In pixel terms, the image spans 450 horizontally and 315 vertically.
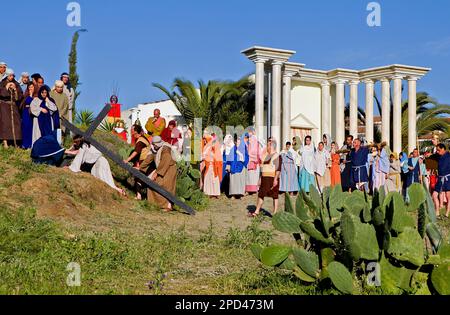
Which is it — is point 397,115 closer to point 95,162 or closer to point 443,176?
point 443,176

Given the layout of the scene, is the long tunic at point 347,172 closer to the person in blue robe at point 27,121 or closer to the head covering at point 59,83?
the head covering at point 59,83

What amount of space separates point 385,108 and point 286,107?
5473 mm

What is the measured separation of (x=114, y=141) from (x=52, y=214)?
284 inches

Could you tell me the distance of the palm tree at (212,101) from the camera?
24266 millimetres

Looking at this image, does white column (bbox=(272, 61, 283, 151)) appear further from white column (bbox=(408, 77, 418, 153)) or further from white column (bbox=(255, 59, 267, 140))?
white column (bbox=(408, 77, 418, 153))

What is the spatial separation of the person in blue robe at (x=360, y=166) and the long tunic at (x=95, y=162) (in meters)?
6.46

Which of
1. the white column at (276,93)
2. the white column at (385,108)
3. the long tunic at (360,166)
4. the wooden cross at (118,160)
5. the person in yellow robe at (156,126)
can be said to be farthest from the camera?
the white column at (385,108)

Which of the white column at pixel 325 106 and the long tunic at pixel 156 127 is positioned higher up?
the white column at pixel 325 106

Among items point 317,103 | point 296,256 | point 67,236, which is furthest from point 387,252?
point 317,103

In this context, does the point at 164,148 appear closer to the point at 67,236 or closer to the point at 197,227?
the point at 197,227

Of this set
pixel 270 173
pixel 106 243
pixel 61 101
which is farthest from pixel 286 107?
pixel 106 243

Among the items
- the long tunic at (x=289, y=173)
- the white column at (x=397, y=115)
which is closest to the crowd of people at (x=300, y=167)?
the long tunic at (x=289, y=173)

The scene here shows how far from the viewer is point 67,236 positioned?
301 inches

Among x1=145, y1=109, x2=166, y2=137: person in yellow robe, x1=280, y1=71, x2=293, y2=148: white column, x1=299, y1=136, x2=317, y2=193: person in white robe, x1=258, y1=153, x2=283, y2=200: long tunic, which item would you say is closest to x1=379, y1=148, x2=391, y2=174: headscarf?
x1=299, y1=136, x2=317, y2=193: person in white robe
